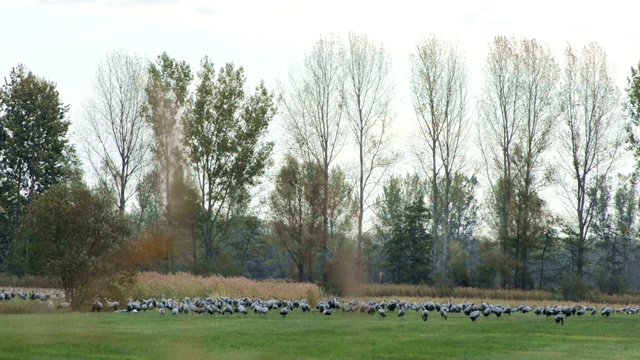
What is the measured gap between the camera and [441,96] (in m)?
66.3

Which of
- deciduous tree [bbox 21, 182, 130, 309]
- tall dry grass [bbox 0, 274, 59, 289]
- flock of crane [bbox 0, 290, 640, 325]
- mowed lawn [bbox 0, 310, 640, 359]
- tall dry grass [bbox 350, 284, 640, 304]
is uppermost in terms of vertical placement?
deciduous tree [bbox 21, 182, 130, 309]

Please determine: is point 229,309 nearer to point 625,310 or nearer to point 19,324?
point 19,324

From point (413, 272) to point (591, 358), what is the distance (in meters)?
48.8

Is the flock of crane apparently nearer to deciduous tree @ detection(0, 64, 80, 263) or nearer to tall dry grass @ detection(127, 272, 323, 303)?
tall dry grass @ detection(127, 272, 323, 303)

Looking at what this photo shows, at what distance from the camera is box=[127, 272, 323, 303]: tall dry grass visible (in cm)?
4478

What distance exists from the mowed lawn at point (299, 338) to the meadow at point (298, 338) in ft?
0.09

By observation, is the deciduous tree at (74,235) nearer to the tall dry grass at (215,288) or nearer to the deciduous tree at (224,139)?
the tall dry grass at (215,288)

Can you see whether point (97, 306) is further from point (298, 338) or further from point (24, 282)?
point (24, 282)

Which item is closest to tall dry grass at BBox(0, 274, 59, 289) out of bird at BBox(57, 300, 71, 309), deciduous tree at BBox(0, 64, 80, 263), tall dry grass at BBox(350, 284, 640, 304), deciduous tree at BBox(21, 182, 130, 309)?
deciduous tree at BBox(0, 64, 80, 263)

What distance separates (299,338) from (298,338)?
3cm

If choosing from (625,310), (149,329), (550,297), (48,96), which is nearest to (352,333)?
(149,329)

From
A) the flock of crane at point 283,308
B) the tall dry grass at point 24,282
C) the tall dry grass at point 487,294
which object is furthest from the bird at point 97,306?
the tall dry grass at point 24,282

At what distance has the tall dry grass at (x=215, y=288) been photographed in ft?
147

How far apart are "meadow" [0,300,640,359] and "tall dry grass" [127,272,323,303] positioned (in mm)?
9131
